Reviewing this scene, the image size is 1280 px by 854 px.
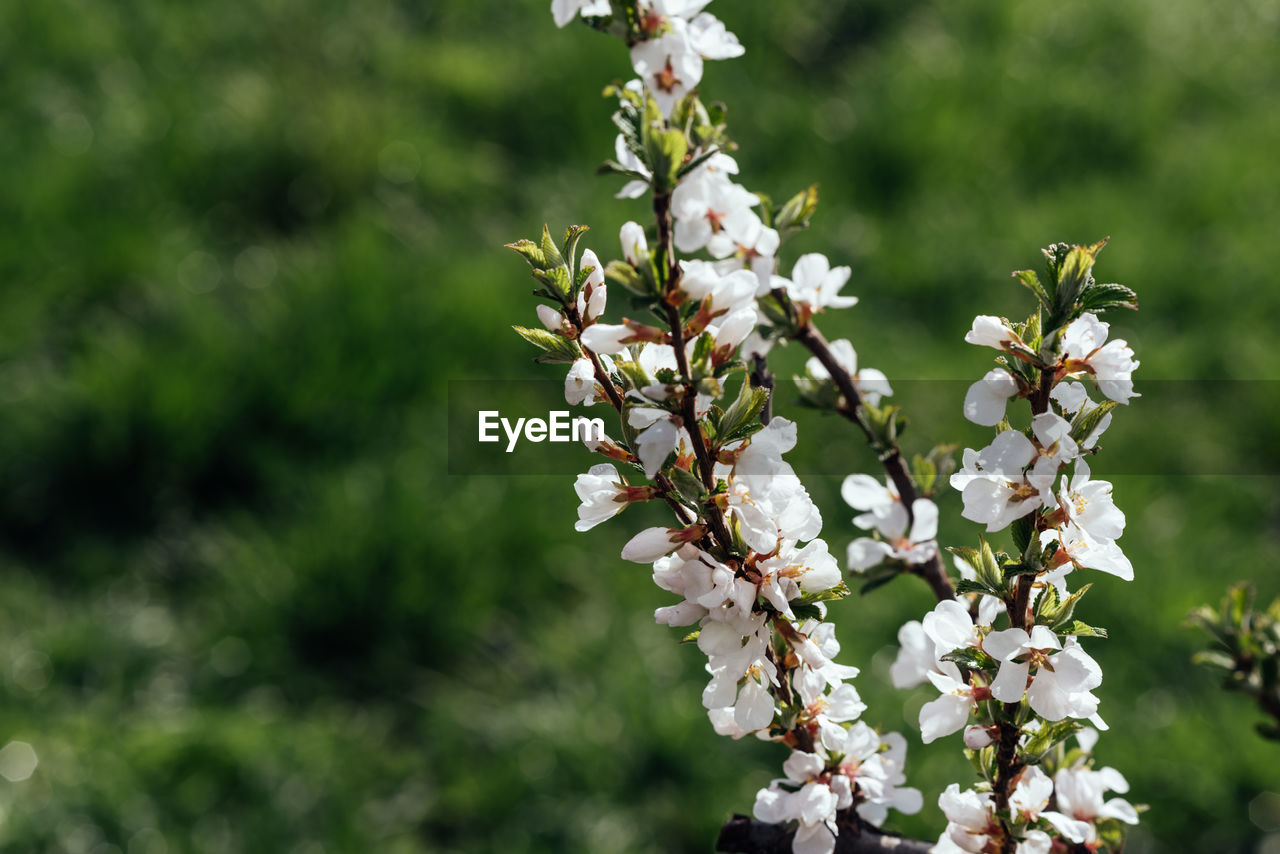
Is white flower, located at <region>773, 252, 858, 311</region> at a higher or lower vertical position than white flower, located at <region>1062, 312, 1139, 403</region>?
higher

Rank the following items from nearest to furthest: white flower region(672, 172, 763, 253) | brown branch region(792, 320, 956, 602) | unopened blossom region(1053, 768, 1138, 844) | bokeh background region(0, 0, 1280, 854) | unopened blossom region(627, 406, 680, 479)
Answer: unopened blossom region(627, 406, 680, 479) < white flower region(672, 172, 763, 253) < unopened blossom region(1053, 768, 1138, 844) < brown branch region(792, 320, 956, 602) < bokeh background region(0, 0, 1280, 854)

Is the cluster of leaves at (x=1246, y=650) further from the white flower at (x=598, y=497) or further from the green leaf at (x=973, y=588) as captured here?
the white flower at (x=598, y=497)

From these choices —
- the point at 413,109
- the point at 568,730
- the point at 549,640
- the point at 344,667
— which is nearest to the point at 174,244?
the point at 413,109

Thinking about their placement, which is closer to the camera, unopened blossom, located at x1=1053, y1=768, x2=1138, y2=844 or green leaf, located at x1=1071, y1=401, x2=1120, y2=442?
green leaf, located at x1=1071, y1=401, x2=1120, y2=442

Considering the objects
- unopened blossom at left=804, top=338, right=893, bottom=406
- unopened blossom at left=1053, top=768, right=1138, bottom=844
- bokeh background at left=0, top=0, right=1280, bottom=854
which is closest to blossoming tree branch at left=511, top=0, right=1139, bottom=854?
unopened blossom at left=1053, top=768, right=1138, bottom=844

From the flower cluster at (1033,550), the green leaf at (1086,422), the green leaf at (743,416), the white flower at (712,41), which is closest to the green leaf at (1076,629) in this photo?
the flower cluster at (1033,550)

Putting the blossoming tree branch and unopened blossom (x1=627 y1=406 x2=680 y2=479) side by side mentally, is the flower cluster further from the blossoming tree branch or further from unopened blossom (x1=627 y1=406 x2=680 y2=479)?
unopened blossom (x1=627 y1=406 x2=680 y2=479)

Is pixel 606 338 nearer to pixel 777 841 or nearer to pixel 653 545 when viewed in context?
pixel 653 545
